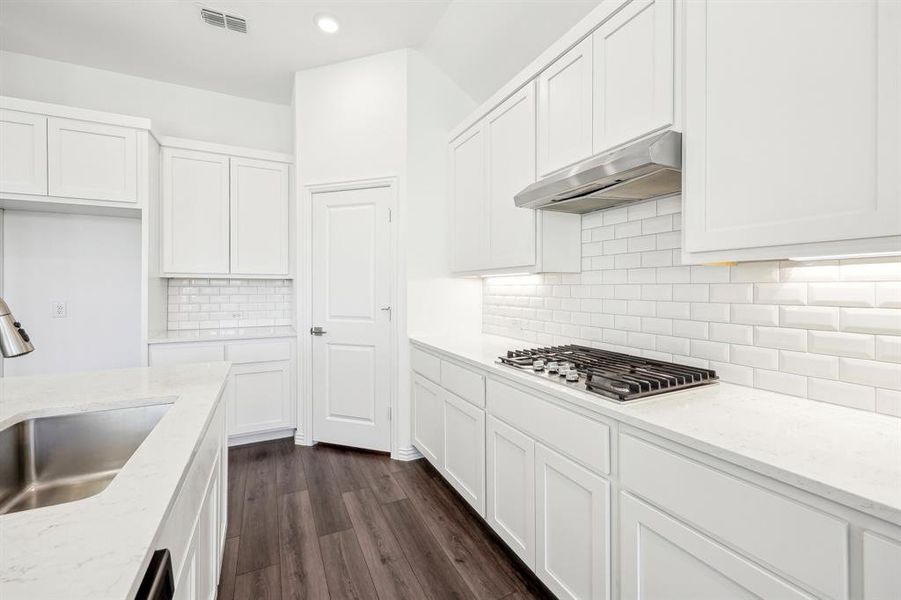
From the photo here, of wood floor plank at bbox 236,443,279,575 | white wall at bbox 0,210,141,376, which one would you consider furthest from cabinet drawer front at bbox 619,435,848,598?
white wall at bbox 0,210,141,376

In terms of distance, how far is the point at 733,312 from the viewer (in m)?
1.57

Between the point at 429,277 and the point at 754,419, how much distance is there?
7.59 ft

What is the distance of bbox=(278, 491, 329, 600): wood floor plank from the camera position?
1765 millimetres

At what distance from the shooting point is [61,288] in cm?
316

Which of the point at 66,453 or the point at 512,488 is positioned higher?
the point at 66,453

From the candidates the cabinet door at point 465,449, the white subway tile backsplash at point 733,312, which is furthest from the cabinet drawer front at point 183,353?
the white subway tile backsplash at point 733,312

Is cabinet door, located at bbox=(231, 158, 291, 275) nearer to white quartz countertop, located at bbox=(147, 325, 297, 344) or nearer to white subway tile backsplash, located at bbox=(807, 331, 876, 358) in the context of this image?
white quartz countertop, located at bbox=(147, 325, 297, 344)

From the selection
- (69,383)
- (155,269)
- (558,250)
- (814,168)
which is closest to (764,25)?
(814,168)

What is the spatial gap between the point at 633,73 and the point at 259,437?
12.0ft

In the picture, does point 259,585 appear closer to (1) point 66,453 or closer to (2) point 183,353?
(1) point 66,453

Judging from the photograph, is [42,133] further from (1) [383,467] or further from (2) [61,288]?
(1) [383,467]

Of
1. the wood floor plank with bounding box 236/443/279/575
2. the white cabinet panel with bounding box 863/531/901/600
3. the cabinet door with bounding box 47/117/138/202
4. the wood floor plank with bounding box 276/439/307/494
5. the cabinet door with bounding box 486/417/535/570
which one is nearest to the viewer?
the white cabinet panel with bounding box 863/531/901/600

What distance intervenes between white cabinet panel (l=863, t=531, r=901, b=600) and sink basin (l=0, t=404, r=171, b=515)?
1.91 meters

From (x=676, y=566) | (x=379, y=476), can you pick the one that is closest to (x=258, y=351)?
(x=379, y=476)
